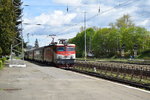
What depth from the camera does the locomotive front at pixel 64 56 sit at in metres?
39.6

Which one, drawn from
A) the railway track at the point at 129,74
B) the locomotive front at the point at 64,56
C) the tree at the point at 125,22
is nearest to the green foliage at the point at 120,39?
the tree at the point at 125,22

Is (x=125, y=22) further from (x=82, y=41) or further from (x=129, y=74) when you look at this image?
(x=129, y=74)

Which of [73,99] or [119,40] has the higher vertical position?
[119,40]

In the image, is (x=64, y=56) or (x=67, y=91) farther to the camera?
(x=64, y=56)

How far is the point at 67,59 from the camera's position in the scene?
40.0 m

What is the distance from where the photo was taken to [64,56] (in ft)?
130

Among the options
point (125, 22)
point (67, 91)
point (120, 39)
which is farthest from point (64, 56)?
point (125, 22)

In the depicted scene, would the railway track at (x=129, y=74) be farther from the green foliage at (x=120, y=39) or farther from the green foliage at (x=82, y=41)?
the green foliage at (x=82, y=41)

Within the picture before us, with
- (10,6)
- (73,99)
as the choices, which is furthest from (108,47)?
(73,99)

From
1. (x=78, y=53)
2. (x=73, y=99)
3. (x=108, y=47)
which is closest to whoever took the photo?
(x=73, y=99)

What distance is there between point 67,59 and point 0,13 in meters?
10.9

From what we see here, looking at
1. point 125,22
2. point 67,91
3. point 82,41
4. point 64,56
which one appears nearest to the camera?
point 67,91

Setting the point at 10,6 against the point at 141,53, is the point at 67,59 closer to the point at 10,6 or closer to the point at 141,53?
the point at 10,6

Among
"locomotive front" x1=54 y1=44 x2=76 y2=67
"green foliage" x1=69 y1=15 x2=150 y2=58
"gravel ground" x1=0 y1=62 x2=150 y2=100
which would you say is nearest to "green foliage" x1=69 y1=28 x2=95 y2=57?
"green foliage" x1=69 y1=15 x2=150 y2=58
